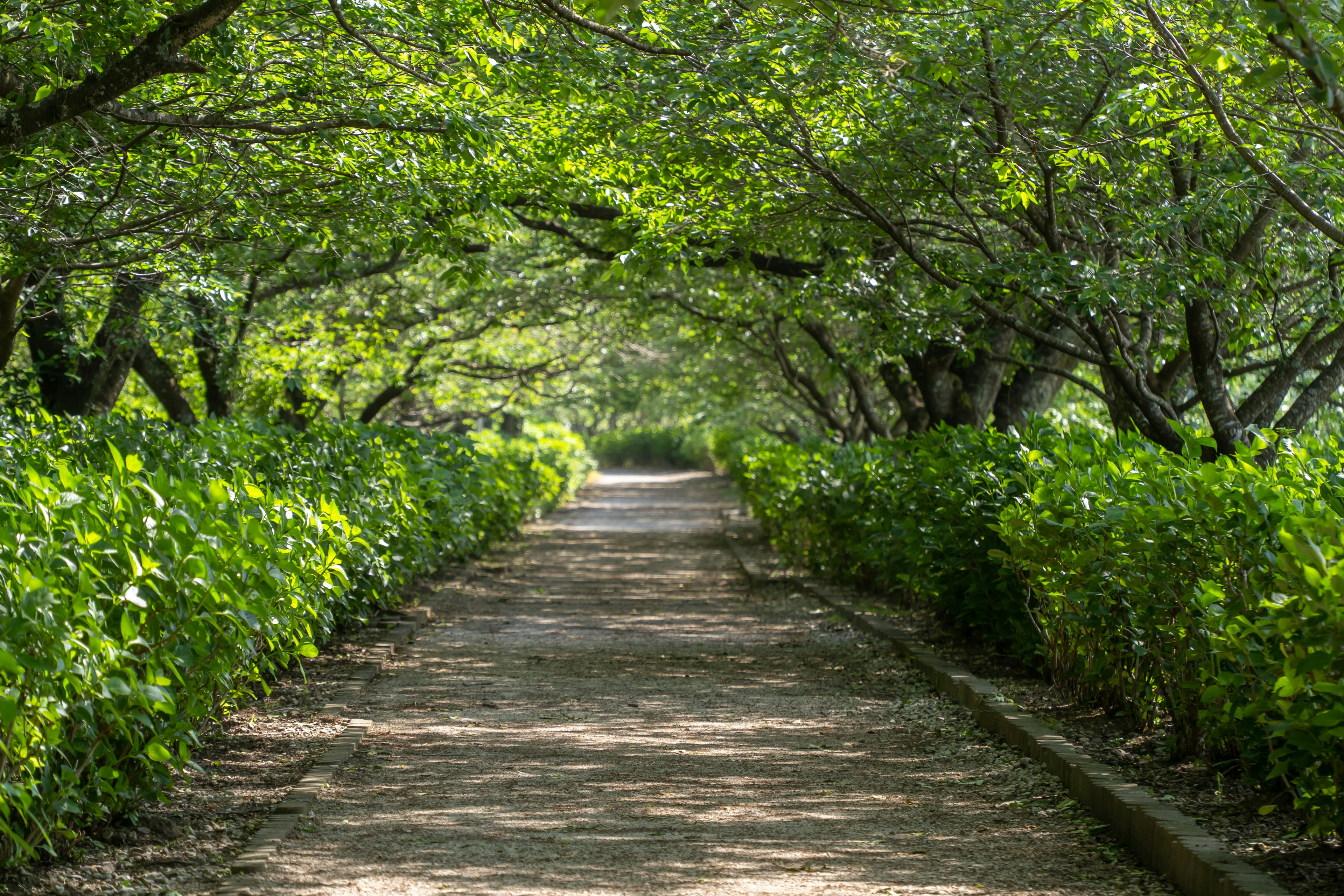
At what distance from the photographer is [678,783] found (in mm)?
5148

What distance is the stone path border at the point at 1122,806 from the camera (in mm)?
3561

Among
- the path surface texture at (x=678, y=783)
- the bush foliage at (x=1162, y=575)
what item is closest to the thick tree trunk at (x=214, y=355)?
the path surface texture at (x=678, y=783)

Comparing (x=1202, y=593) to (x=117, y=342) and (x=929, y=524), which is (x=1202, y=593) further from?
(x=117, y=342)

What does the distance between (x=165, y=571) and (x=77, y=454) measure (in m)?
4.16

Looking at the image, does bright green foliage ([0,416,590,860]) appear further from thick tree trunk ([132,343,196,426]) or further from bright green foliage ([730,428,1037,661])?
thick tree trunk ([132,343,196,426])

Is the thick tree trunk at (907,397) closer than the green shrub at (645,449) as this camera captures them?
Yes

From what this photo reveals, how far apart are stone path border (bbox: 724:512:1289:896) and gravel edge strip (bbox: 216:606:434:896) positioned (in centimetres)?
298

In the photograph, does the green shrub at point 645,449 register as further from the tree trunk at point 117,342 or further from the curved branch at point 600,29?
the curved branch at point 600,29

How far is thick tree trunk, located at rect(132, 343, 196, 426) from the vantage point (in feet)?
44.2

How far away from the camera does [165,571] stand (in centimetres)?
380

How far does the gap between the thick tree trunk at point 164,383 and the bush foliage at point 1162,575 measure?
29.1 feet

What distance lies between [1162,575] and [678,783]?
87.5 inches

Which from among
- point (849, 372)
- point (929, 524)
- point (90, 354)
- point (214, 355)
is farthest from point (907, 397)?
point (90, 354)

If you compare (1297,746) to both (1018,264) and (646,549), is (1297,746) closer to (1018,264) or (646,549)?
(1018,264)
